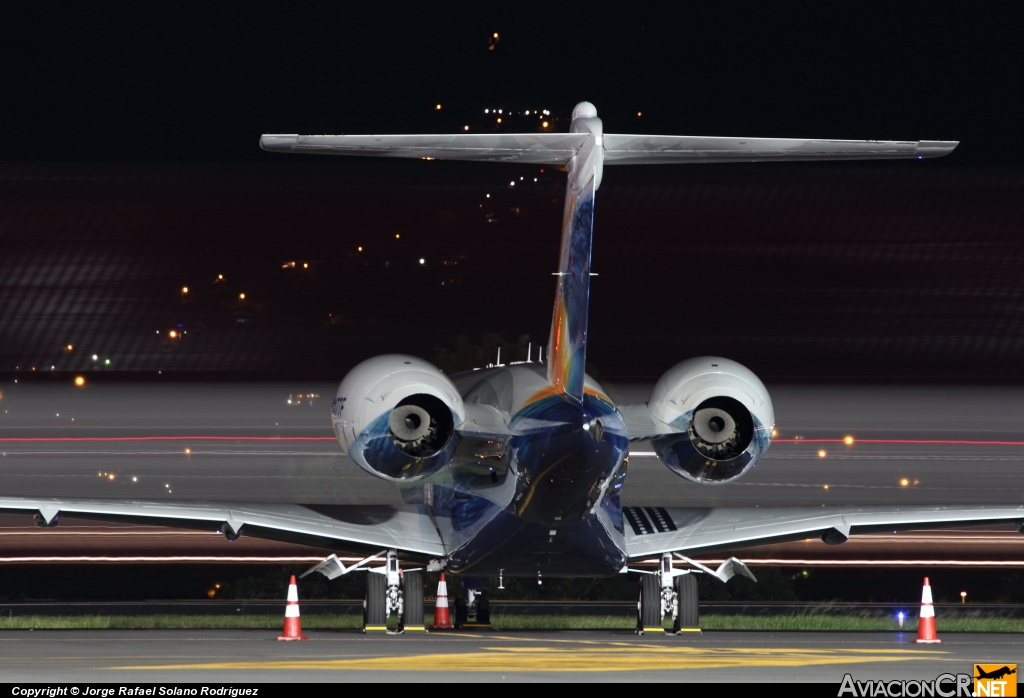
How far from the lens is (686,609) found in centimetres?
1972

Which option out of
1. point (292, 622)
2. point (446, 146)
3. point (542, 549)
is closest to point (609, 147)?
point (446, 146)

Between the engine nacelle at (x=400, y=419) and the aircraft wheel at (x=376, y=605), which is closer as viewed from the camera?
the engine nacelle at (x=400, y=419)

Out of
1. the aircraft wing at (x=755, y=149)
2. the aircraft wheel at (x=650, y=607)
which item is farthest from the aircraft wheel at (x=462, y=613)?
the aircraft wing at (x=755, y=149)

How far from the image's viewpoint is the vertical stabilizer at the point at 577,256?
16234 mm

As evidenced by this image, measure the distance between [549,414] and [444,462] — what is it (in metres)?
1.51

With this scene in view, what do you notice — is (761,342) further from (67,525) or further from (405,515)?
(405,515)

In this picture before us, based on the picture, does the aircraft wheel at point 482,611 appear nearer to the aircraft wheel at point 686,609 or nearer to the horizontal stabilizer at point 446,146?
the aircraft wheel at point 686,609

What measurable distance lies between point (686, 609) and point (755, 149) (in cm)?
645

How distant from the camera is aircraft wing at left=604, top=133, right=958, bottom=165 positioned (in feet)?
50.1

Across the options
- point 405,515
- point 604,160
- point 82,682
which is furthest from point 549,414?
point 82,682

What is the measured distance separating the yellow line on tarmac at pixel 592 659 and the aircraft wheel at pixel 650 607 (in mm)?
4758

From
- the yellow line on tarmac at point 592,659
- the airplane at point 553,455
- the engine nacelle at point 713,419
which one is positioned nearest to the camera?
the yellow line on tarmac at point 592,659

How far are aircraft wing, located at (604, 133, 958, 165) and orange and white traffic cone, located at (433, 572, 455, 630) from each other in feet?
20.8

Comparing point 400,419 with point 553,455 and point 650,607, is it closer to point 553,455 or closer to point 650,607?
point 553,455
